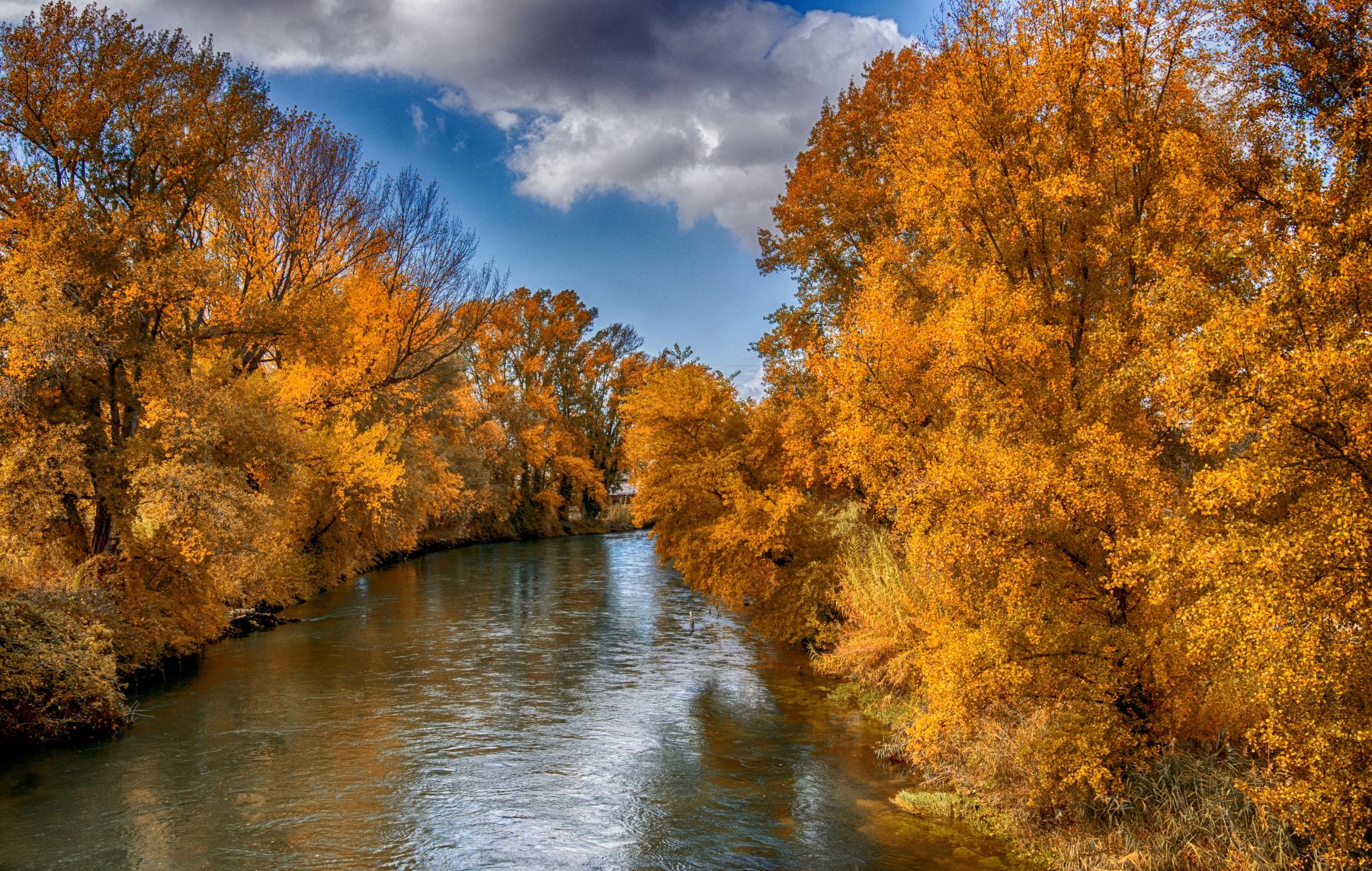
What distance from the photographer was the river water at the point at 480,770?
8.80 m

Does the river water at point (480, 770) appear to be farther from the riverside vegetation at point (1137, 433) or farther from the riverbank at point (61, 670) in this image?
the riverside vegetation at point (1137, 433)

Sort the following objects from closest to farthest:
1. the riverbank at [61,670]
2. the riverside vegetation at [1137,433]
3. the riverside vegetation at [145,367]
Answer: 1. the riverside vegetation at [1137,433]
2. the riverbank at [61,670]
3. the riverside vegetation at [145,367]

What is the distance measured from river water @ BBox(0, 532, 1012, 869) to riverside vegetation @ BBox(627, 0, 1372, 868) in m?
1.62

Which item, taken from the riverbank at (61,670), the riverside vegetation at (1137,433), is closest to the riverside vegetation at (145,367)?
the riverbank at (61,670)

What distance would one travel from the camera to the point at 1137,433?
28.5ft

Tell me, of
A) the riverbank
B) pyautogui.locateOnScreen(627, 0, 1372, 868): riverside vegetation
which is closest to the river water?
the riverbank

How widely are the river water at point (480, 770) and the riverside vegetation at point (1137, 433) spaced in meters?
1.62

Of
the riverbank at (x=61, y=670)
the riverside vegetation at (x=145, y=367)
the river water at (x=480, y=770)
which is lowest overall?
the river water at (x=480, y=770)

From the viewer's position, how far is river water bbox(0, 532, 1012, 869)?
8.80m

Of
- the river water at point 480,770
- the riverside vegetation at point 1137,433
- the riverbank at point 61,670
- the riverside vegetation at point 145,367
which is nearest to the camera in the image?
the riverside vegetation at point 1137,433

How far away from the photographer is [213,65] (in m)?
18.3

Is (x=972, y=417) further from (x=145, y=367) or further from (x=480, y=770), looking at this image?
(x=145, y=367)

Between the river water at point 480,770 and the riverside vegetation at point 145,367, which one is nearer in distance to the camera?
the river water at point 480,770

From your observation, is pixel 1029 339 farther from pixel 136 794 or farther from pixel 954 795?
pixel 136 794
